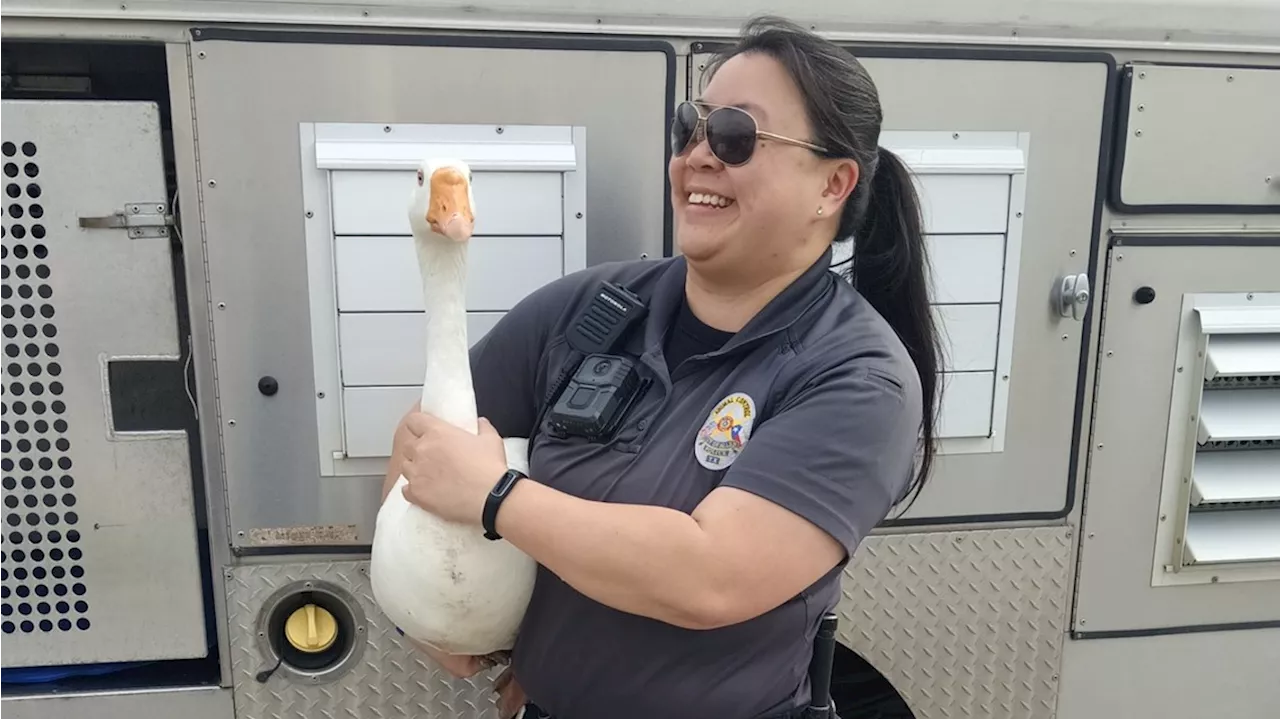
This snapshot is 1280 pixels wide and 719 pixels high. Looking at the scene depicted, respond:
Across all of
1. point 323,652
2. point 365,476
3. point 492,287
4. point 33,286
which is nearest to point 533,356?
point 492,287

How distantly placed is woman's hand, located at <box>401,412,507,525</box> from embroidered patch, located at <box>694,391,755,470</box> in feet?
1.00

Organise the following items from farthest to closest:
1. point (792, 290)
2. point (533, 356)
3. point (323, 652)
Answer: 1. point (323, 652)
2. point (533, 356)
3. point (792, 290)

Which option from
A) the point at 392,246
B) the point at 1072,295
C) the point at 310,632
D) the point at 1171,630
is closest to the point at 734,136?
the point at 392,246

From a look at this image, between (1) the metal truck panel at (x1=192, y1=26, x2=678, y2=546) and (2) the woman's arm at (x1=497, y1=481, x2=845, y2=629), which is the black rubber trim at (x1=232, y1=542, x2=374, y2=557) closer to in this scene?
(1) the metal truck panel at (x1=192, y1=26, x2=678, y2=546)

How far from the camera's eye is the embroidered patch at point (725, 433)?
53.5 inches

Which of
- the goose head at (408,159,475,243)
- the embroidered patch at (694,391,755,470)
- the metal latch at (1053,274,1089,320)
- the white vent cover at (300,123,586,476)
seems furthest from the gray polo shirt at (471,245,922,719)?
the metal latch at (1053,274,1089,320)

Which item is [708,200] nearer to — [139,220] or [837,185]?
[837,185]

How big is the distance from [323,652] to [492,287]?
949 mm

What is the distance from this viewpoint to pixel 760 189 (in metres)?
1.40

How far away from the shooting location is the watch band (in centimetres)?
131

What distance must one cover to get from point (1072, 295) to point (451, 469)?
1.62 m

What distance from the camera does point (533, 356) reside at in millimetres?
1667

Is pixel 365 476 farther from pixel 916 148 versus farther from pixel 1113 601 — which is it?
pixel 1113 601

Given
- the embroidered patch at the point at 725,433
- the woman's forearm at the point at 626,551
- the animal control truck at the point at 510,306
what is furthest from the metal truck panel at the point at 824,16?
the woman's forearm at the point at 626,551
